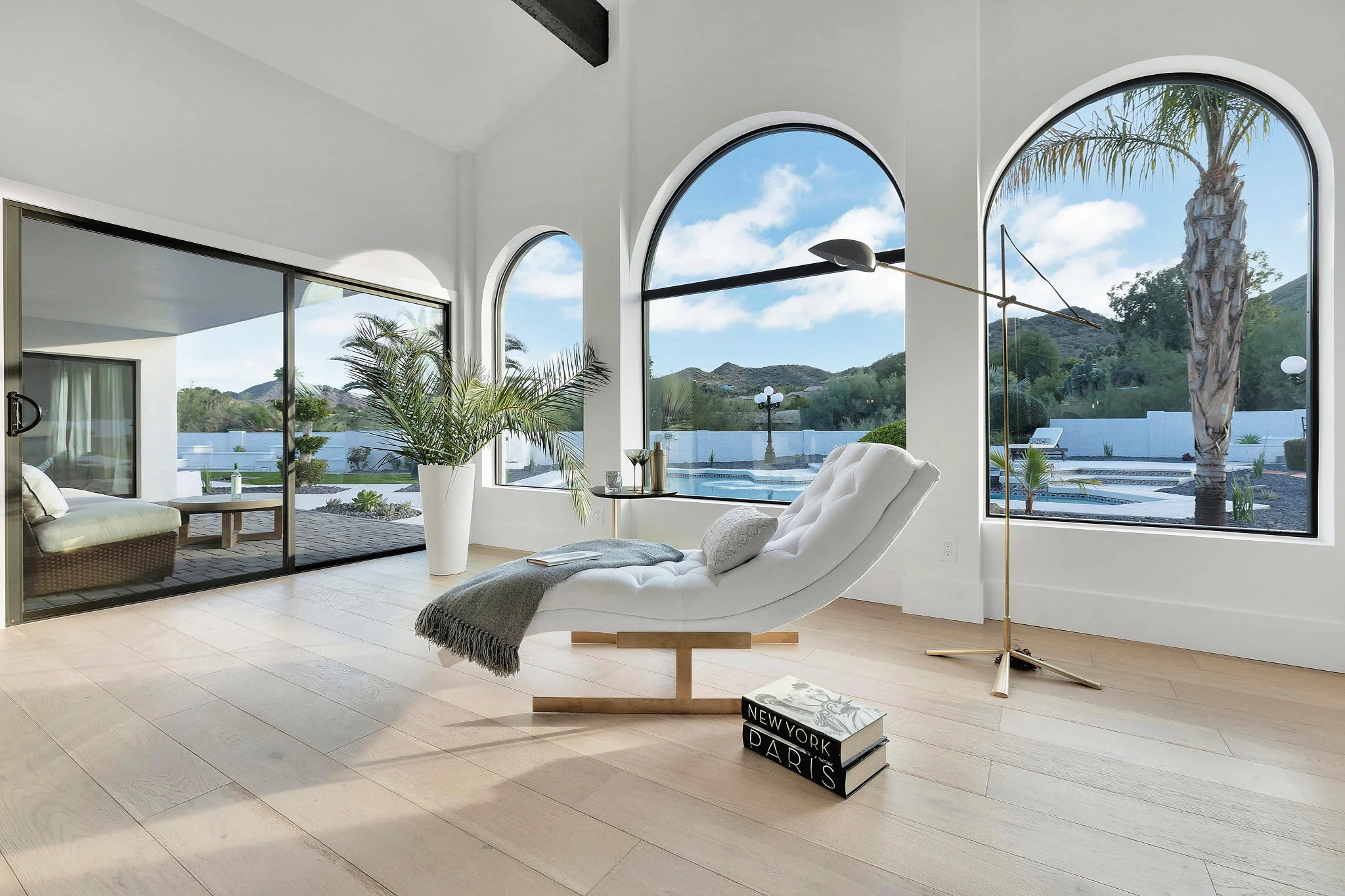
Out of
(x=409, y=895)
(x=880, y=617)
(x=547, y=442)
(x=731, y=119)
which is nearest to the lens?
(x=409, y=895)

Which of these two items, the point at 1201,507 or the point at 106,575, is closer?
the point at 1201,507

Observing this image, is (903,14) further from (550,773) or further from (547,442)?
(550,773)

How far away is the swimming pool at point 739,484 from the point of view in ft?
13.0

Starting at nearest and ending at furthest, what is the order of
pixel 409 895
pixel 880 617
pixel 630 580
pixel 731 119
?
pixel 409 895, pixel 630 580, pixel 880 617, pixel 731 119

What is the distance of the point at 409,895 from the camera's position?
4.13ft

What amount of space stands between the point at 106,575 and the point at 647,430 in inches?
126

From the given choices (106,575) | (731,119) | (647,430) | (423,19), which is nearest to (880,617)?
(647,430)

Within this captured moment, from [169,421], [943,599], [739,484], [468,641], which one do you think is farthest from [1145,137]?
[169,421]

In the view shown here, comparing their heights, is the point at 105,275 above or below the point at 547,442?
above

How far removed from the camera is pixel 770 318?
4.06 m

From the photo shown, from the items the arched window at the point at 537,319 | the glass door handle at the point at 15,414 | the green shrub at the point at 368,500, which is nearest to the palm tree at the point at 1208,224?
the arched window at the point at 537,319

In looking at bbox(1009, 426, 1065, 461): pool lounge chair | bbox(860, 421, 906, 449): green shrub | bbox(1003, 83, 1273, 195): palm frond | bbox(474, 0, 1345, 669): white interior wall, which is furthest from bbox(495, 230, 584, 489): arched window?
bbox(1003, 83, 1273, 195): palm frond

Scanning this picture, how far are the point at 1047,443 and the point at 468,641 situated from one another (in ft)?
9.53

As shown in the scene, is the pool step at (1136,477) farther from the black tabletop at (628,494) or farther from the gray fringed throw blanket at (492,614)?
the gray fringed throw blanket at (492,614)
